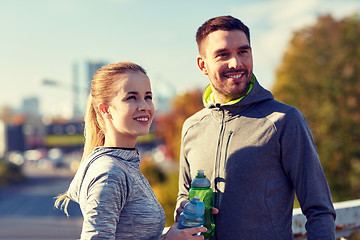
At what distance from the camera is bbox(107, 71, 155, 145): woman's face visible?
2359 mm

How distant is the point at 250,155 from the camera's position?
2.74 m

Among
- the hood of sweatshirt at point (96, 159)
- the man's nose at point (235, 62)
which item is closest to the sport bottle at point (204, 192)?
the hood of sweatshirt at point (96, 159)

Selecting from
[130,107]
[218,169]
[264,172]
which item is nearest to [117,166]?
[130,107]

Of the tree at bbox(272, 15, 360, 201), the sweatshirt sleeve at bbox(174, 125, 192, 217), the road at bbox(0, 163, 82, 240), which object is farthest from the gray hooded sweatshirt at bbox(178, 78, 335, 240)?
the road at bbox(0, 163, 82, 240)

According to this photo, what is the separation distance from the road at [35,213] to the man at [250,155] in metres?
22.3

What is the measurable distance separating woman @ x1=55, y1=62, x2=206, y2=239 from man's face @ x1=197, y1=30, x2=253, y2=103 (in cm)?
65

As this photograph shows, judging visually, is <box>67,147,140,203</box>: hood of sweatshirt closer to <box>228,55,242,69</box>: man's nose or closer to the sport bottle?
the sport bottle

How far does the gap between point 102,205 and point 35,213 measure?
118 feet

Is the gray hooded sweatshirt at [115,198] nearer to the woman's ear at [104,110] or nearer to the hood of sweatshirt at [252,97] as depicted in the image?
the woman's ear at [104,110]

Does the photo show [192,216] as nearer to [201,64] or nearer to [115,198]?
[115,198]

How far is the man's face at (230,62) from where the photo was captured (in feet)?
9.36

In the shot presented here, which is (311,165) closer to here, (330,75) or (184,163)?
(184,163)

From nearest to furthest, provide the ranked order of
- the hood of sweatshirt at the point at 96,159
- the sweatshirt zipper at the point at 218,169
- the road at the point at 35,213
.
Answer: the hood of sweatshirt at the point at 96,159
the sweatshirt zipper at the point at 218,169
the road at the point at 35,213

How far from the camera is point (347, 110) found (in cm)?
2381
